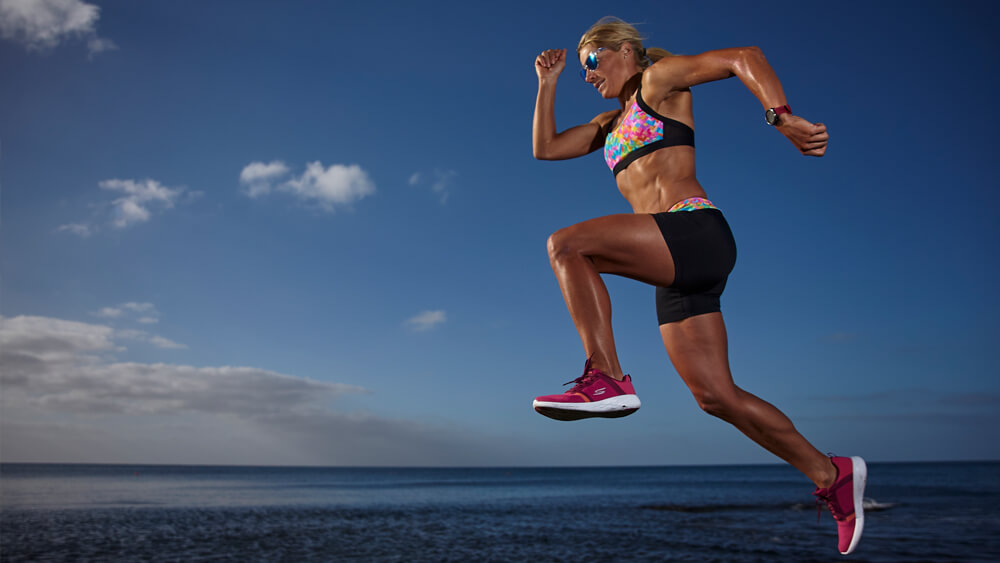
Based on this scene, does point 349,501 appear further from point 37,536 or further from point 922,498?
point 922,498

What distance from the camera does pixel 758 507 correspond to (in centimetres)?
4262

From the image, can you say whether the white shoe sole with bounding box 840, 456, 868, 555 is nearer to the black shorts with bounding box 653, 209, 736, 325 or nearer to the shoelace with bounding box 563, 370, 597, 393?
the black shorts with bounding box 653, 209, 736, 325

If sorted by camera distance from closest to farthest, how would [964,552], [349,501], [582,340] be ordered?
1. [582,340]
2. [964,552]
3. [349,501]

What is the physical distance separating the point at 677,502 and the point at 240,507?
31312 mm

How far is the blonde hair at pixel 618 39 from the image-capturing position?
3307 millimetres

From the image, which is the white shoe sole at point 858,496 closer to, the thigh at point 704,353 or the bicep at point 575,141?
the thigh at point 704,353

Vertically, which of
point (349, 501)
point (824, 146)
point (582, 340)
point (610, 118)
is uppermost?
point (610, 118)

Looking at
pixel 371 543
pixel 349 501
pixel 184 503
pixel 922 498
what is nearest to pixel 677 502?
pixel 922 498

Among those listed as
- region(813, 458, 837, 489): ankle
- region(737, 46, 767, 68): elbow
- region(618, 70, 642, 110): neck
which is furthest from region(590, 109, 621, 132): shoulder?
region(813, 458, 837, 489): ankle

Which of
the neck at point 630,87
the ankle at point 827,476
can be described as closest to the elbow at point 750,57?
the neck at point 630,87

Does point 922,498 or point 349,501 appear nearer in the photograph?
point 922,498

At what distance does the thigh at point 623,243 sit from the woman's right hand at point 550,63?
116cm

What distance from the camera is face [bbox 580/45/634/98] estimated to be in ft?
10.8

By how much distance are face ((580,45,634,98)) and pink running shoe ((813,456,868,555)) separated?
221 centimetres
